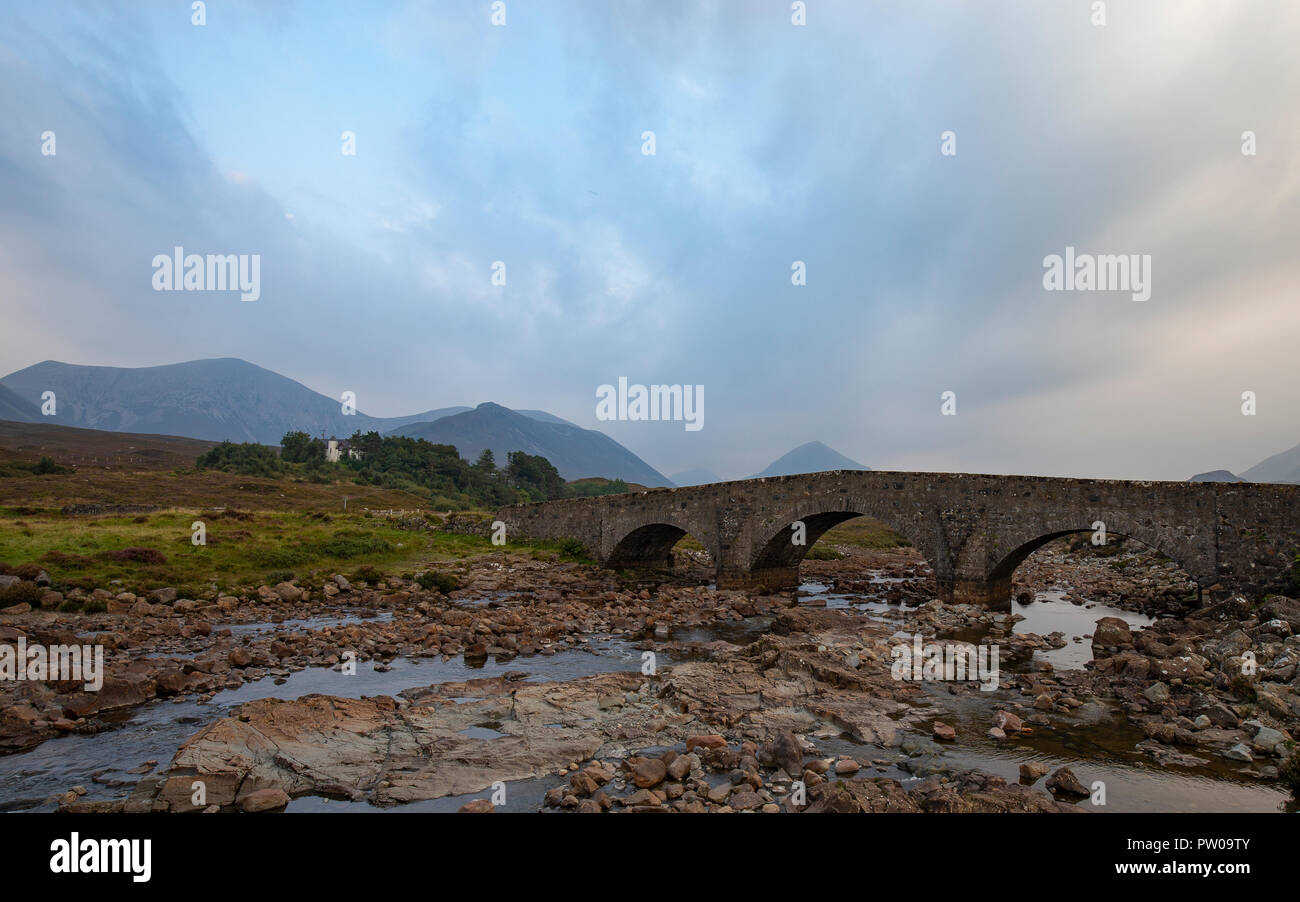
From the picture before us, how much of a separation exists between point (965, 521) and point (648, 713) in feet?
45.6

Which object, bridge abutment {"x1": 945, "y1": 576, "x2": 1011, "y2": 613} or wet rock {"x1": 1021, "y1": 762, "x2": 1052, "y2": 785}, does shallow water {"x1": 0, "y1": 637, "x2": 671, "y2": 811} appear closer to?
wet rock {"x1": 1021, "y1": 762, "x2": 1052, "y2": 785}

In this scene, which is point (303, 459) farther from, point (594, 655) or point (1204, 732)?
point (1204, 732)

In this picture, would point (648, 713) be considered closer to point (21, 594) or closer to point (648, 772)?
point (648, 772)

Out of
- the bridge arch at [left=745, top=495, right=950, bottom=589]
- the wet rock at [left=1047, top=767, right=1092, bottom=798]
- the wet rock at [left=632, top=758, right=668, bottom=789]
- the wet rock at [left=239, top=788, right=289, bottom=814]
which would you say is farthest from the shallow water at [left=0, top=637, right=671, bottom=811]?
the bridge arch at [left=745, top=495, right=950, bottom=589]

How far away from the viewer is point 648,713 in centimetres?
1058

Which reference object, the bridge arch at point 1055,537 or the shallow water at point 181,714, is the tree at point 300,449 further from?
the bridge arch at point 1055,537

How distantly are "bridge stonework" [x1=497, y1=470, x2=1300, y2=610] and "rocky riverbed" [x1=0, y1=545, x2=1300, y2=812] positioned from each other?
4.30 ft

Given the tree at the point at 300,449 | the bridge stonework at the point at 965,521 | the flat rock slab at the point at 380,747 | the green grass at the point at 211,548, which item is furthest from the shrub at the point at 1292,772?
the tree at the point at 300,449

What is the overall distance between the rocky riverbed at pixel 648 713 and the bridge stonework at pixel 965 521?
4.30ft

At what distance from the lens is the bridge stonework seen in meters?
15.6

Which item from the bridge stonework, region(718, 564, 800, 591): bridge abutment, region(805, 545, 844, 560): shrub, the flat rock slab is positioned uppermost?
the bridge stonework

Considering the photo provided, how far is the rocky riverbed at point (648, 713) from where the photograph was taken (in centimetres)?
758
